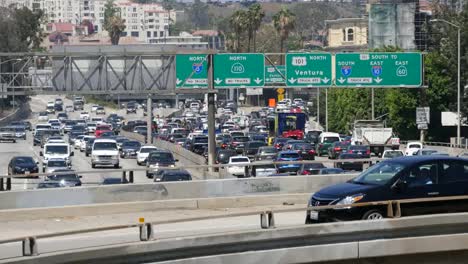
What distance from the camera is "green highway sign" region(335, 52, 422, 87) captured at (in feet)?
162

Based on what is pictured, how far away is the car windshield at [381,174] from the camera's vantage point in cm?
1681

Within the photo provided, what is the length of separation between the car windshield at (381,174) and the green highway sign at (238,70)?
28.7 m

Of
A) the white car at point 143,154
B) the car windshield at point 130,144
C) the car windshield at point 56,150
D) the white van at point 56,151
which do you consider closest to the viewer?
the white van at point 56,151

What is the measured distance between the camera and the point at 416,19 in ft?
359

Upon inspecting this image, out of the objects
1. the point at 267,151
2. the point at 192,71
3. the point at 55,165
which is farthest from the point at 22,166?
the point at 267,151

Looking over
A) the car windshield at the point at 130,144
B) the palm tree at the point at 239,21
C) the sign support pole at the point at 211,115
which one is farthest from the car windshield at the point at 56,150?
the palm tree at the point at 239,21

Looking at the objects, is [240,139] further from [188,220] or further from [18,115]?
[18,115]

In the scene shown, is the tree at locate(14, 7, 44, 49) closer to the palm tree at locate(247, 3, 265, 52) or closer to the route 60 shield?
the palm tree at locate(247, 3, 265, 52)

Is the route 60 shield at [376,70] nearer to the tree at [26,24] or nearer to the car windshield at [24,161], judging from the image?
the car windshield at [24,161]

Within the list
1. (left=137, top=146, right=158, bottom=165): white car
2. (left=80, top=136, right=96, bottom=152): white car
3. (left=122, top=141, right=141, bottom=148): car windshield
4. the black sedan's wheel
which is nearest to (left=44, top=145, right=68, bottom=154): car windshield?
(left=137, top=146, right=158, bottom=165): white car

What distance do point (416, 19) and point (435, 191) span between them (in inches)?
3727

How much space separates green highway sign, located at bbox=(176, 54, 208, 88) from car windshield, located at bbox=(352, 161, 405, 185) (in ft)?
96.8

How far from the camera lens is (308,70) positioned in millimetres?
49375

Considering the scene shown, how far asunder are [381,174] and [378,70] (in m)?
33.3
